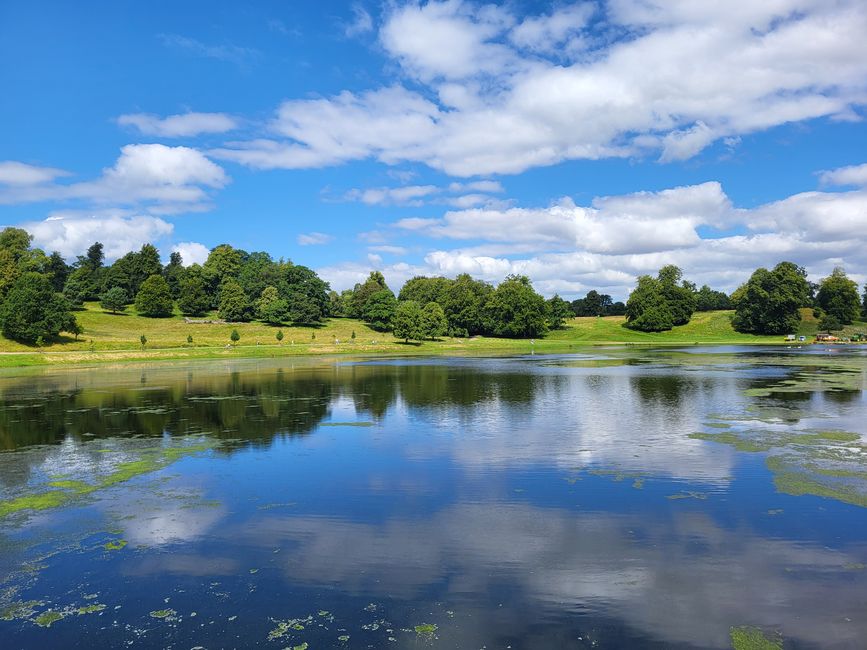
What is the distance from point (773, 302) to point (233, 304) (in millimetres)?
113454

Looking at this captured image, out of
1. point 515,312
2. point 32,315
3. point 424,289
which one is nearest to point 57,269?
point 32,315

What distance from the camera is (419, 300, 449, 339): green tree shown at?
110531 millimetres

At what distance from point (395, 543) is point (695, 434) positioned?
15343 millimetres

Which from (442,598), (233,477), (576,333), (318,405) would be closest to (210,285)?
(576,333)

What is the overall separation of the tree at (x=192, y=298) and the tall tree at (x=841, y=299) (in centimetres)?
13851

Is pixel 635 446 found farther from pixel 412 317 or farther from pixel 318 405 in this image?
pixel 412 317

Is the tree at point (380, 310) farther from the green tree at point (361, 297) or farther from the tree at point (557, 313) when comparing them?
the tree at point (557, 313)

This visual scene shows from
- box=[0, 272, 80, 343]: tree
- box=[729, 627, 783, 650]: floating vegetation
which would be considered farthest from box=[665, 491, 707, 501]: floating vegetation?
box=[0, 272, 80, 343]: tree

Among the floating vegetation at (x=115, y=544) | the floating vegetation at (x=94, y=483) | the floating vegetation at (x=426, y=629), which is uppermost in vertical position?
the floating vegetation at (x=426, y=629)

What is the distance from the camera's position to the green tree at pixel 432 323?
363 feet

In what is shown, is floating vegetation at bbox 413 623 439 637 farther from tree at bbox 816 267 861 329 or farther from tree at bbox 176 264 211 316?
tree at bbox 816 267 861 329

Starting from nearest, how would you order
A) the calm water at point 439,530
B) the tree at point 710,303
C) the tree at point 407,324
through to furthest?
the calm water at point 439,530 < the tree at point 407,324 < the tree at point 710,303

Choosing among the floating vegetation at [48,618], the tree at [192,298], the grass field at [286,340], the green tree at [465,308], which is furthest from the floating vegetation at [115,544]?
the tree at [192,298]

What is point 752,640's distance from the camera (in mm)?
8398
